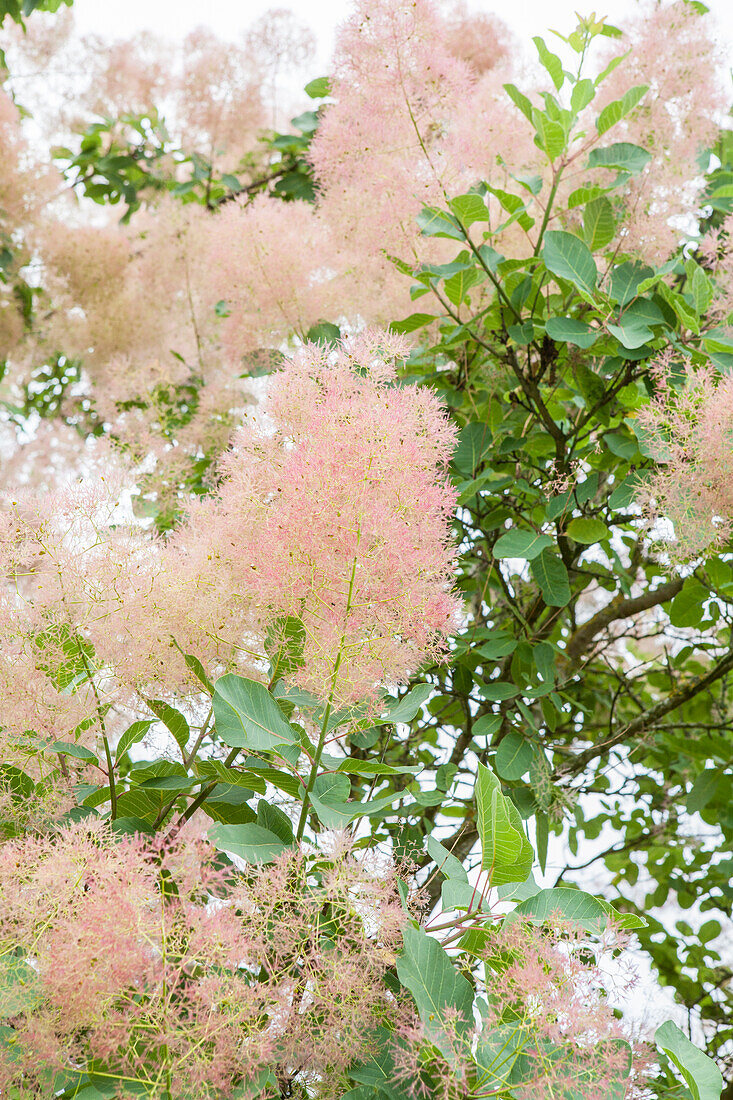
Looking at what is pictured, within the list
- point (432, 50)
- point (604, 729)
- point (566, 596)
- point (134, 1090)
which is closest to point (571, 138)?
point (432, 50)

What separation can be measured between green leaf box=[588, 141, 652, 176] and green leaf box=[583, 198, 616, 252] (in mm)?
79

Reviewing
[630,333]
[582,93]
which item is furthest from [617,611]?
[582,93]

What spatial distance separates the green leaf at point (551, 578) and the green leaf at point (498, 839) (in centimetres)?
69

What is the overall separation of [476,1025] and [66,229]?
2800 mm

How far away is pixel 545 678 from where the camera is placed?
180 cm

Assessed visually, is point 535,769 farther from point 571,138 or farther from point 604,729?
point 571,138

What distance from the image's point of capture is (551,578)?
180cm

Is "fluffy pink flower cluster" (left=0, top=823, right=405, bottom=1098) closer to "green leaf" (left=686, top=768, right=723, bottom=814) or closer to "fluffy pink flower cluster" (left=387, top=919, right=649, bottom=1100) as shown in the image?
"fluffy pink flower cluster" (left=387, top=919, right=649, bottom=1100)

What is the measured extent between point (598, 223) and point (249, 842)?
1403mm

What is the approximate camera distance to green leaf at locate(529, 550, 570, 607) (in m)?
1.79

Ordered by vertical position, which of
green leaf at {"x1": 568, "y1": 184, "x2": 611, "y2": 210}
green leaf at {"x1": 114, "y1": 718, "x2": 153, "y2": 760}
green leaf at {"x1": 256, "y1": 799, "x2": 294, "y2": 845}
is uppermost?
green leaf at {"x1": 568, "y1": 184, "x2": 611, "y2": 210}

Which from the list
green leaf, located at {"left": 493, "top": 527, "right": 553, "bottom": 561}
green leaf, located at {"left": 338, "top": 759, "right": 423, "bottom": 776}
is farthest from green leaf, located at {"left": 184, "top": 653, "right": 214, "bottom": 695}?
green leaf, located at {"left": 493, "top": 527, "right": 553, "bottom": 561}

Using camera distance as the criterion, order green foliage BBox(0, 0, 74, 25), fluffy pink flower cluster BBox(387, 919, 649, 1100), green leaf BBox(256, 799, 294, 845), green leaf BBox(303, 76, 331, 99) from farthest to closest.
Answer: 1. green foliage BBox(0, 0, 74, 25)
2. green leaf BBox(303, 76, 331, 99)
3. green leaf BBox(256, 799, 294, 845)
4. fluffy pink flower cluster BBox(387, 919, 649, 1100)

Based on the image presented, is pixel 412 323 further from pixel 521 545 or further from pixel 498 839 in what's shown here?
pixel 498 839
